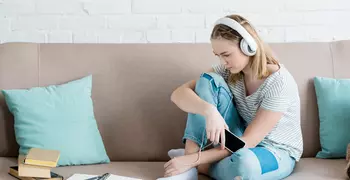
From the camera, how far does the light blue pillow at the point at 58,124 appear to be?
6.63 ft

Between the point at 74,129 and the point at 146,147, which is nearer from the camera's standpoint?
the point at 74,129

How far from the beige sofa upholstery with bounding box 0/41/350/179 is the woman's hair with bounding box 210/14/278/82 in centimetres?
28

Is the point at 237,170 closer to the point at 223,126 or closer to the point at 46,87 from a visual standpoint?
the point at 223,126

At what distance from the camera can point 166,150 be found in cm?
221

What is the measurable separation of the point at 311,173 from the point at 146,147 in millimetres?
673

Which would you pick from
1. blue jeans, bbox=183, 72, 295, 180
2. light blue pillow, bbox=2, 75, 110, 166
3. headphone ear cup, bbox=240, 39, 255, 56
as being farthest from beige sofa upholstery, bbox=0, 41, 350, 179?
headphone ear cup, bbox=240, 39, 255, 56

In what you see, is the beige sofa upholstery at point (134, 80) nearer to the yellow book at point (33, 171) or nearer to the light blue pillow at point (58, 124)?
the light blue pillow at point (58, 124)

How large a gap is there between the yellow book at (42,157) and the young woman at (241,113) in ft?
1.29

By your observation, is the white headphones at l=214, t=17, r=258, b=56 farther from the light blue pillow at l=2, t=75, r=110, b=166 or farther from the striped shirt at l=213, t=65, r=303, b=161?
the light blue pillow at l=2, t=75, r=110, b=166

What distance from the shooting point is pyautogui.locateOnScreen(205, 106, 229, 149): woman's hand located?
1822mm

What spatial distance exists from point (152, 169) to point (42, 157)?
0.42 meters

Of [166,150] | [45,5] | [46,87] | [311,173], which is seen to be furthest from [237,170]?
[45,5]

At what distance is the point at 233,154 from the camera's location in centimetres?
182

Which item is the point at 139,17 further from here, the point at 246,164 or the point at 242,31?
the point at 246,164
